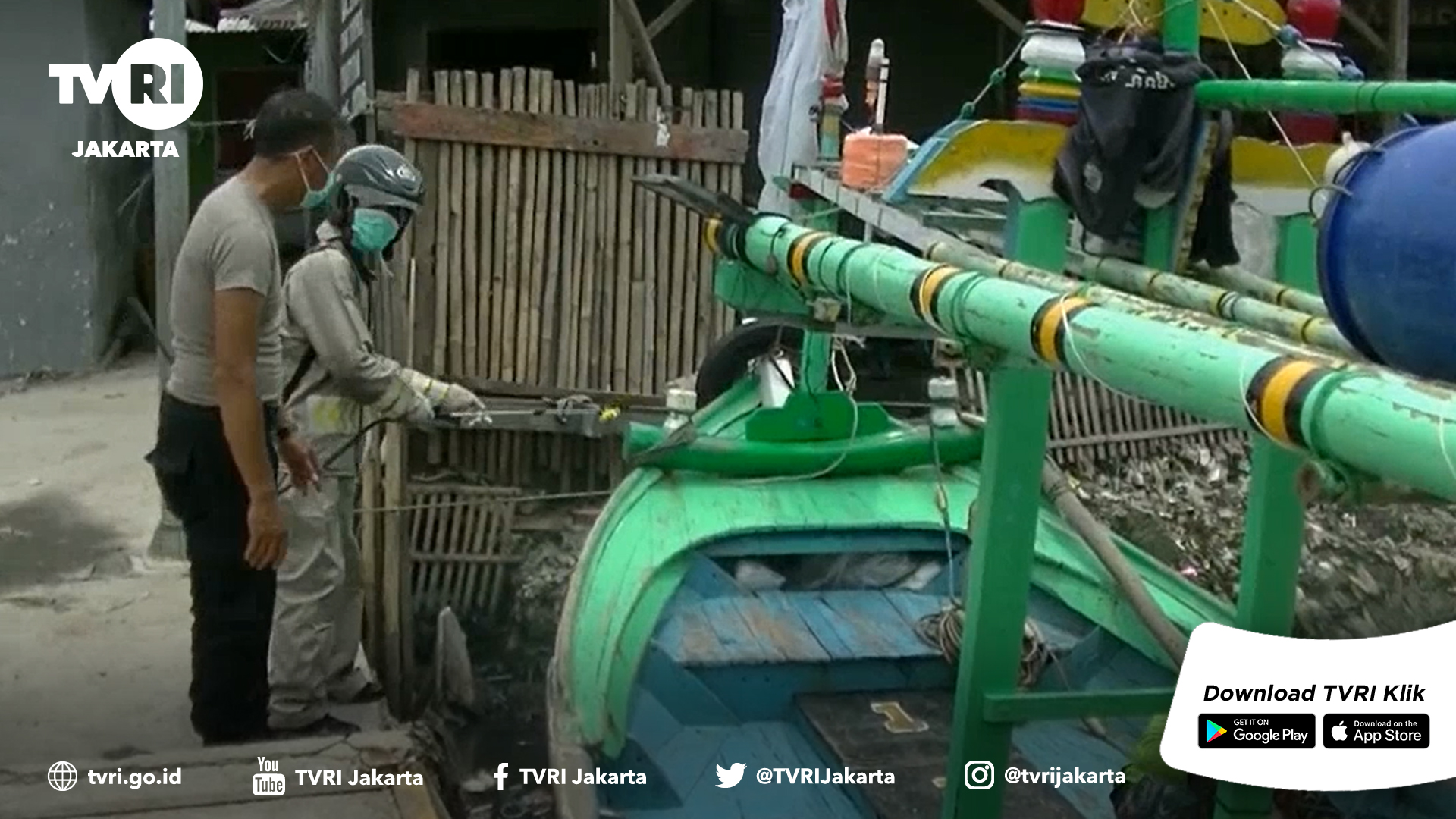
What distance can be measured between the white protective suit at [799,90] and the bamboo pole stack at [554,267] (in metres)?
1.19

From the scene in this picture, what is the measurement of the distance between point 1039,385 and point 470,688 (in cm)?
335

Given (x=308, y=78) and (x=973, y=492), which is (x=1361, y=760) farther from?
(x=308, y=78)

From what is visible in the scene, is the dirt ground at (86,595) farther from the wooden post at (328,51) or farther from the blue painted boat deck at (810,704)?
the wooden post at (328,51)

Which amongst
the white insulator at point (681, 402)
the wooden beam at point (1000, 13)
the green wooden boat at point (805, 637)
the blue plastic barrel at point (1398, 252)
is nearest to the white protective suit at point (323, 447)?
the green wooden boat at point (805, 637)

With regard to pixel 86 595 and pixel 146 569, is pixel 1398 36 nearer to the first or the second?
pixel 146 569

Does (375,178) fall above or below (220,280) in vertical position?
above

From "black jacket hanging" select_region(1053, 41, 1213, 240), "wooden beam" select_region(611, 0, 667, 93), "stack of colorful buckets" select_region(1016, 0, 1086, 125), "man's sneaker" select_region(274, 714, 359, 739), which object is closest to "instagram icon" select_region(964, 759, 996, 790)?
"black jacket hanging" select_region(1053, 41, 1213, 240)

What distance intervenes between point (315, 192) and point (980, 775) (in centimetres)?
202

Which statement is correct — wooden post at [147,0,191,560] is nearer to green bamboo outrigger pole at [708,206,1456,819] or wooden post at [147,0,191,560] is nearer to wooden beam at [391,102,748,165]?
wooden beam at [391,102,748,165]

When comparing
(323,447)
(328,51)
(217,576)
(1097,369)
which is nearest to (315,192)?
(323,447)

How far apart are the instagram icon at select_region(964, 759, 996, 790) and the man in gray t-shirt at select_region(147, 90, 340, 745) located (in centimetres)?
160

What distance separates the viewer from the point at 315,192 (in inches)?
139

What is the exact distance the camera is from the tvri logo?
537cm

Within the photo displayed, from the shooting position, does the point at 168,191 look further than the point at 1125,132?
Yes
